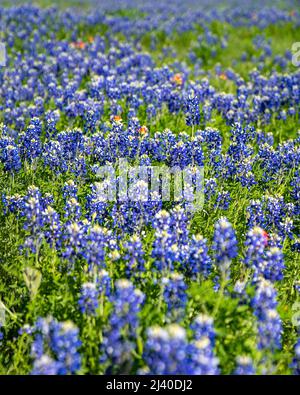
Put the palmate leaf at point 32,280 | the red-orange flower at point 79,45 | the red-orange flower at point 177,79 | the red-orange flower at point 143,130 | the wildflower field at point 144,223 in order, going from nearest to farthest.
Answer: the wildflower field at point 144,223, the palmate leaf at point 32,280, the red-orange flower at point 143,130, the red-orange flower at point 177,79, the red-orange flower at point 79,45

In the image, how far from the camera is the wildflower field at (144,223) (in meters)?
3.26

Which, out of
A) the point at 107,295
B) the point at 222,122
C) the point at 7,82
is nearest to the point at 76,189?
the point at 107,295

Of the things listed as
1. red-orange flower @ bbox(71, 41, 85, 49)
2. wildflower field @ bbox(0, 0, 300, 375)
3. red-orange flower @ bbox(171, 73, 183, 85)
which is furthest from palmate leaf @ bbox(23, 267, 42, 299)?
red-orange flower @ bbox(71, 41, 85, 49)

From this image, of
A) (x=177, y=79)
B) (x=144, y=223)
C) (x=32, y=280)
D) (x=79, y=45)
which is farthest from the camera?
(x=79, y=45)

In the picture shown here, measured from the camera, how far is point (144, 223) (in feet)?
15.2

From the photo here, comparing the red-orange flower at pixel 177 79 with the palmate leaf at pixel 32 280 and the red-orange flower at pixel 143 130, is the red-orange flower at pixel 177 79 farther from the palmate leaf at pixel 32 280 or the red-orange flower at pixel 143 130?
the palmate leaf at pixel 32 280

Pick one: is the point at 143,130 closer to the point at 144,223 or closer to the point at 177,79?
the point at 144,223

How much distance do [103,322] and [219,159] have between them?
9.47ft

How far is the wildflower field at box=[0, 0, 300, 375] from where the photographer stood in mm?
3258

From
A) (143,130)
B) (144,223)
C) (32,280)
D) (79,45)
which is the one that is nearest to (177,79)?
(143,130)

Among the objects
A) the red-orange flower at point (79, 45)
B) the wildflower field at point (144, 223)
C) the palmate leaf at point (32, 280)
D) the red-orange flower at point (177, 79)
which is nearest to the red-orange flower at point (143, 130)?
the wildflower field at point (144, 223)

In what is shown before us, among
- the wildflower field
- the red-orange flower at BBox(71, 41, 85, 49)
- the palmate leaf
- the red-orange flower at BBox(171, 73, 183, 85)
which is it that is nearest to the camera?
the wildflower field

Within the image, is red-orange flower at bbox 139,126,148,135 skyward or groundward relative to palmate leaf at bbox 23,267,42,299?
skyward

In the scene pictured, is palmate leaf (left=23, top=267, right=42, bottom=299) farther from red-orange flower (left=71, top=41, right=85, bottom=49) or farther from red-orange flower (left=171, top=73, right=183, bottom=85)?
red-orange flower (left=71, top=41, right=85, bottom=49)
